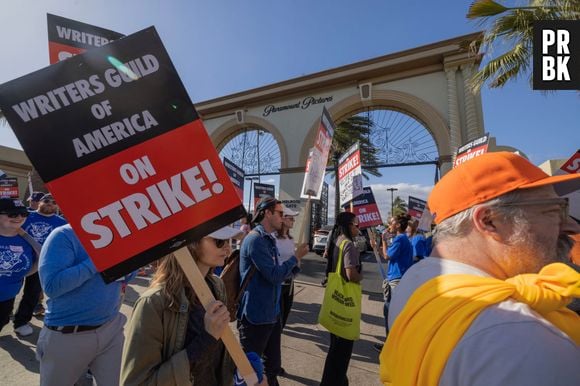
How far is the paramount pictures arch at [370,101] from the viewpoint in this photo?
10727 millimetres

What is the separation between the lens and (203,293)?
1.35 m

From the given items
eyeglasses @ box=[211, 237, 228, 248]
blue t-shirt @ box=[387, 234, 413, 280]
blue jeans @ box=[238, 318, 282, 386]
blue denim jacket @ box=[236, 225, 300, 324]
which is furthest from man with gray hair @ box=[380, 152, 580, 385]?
blue t-shirt @ box=[387, 234, 413, 280]

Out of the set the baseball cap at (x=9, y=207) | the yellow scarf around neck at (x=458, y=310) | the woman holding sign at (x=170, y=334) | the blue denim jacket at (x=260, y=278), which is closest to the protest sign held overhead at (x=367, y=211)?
the blue denim jacket at (x=260, y=278)

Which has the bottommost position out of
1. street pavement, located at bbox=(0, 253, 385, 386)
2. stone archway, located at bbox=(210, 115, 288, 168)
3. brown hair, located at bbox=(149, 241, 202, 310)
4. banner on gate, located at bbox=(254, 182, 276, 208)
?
street pavement, located at bbox=(0, 253, 385, 386)

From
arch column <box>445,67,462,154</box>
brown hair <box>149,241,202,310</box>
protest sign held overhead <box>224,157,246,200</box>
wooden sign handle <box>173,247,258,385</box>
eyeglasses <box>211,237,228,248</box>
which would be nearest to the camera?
wooden sign handle <box>173,247,258,385</box>

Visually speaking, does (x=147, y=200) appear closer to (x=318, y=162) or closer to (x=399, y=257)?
(x=318, y=162)

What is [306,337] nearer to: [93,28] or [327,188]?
[93,28]

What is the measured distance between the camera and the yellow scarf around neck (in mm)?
733

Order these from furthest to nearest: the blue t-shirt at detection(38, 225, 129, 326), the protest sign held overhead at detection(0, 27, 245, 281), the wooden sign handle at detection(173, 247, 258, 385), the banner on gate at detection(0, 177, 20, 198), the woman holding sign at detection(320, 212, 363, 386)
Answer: the banner on gate at detection(0, 177, 20, 198), the woman holding sign at detection(320, 212, 363, 386), the blue t-shirt at detection(38, 225, 129, 326), the wooden sign handle at detection(173, 247, 258, 385), the protest sign held overhead at detection(0, 27, 245, 281)

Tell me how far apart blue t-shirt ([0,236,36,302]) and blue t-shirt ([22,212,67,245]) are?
119 centimetres

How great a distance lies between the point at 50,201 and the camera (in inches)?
188

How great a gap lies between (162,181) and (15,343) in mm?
4518

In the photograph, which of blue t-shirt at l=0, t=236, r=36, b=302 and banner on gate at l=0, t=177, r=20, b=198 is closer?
blue t-shirt at l=0, t=236, r=36, b=302

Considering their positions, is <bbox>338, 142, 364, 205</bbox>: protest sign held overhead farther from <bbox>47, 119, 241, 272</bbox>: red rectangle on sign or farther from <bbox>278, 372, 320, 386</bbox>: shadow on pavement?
<bbox>47, 119, 241, 272</bbox>: red rectangle on sign
